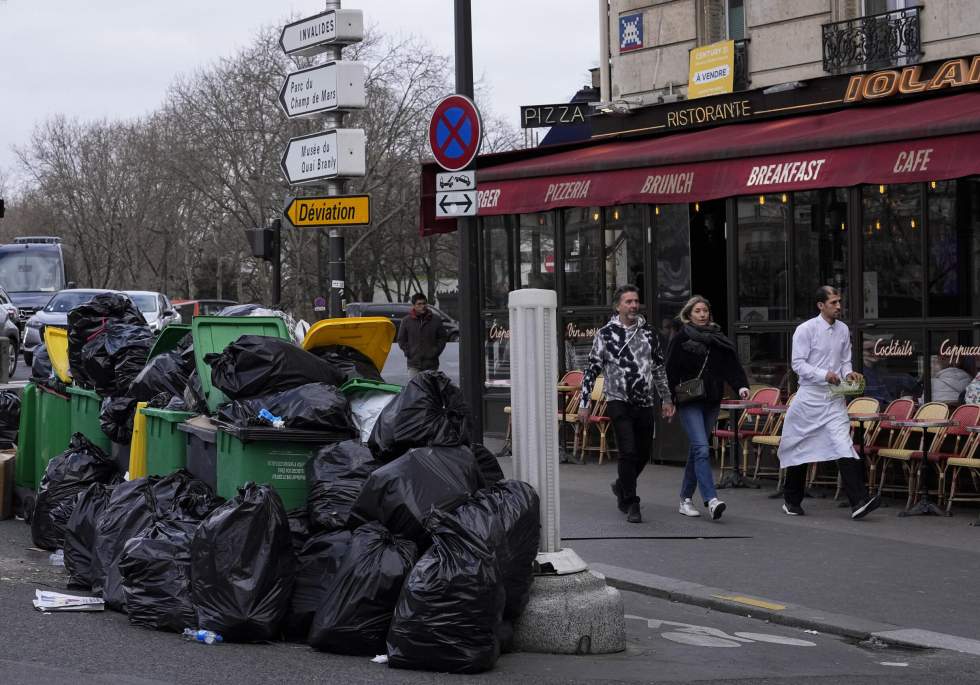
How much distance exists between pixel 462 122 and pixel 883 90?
4.87 meters

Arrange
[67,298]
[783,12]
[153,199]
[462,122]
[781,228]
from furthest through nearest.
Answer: [153,199], [67,298], [783,12], [781,228], [462,122]

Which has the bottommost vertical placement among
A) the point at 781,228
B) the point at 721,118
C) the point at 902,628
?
the point at 902,628

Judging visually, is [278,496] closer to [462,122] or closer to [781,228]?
[462,122]

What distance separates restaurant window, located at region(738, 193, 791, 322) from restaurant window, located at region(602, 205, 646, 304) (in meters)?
1.19

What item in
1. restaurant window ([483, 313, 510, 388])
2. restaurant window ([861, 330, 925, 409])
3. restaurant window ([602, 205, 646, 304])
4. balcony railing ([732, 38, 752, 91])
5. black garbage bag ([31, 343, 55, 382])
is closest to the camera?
black garbage bag ([31, 343, 55, 382])

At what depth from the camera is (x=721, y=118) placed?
13.9 meters

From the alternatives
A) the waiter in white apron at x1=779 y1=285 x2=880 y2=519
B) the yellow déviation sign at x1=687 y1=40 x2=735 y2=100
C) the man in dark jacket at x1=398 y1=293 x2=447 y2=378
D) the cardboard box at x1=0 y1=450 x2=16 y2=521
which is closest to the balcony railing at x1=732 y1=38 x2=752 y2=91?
the yellow déviation sign at x1=687 y1=40 x2=735 y2=100

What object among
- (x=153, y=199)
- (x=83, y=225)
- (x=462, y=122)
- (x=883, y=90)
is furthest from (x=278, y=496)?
(x=83, y=225)

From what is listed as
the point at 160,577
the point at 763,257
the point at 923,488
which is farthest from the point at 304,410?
the point at 763,257

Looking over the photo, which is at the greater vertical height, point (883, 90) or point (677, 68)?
point (677, 68)

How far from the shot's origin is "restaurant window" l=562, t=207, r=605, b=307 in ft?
46.0

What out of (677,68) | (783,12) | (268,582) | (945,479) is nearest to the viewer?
(268,582)

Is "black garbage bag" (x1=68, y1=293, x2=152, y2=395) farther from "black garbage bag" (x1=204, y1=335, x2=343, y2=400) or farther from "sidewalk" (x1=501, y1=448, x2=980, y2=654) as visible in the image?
"sidewalk" (x1=501, y1=448, x2=980, y2=654)

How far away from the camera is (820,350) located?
34.0 feet
